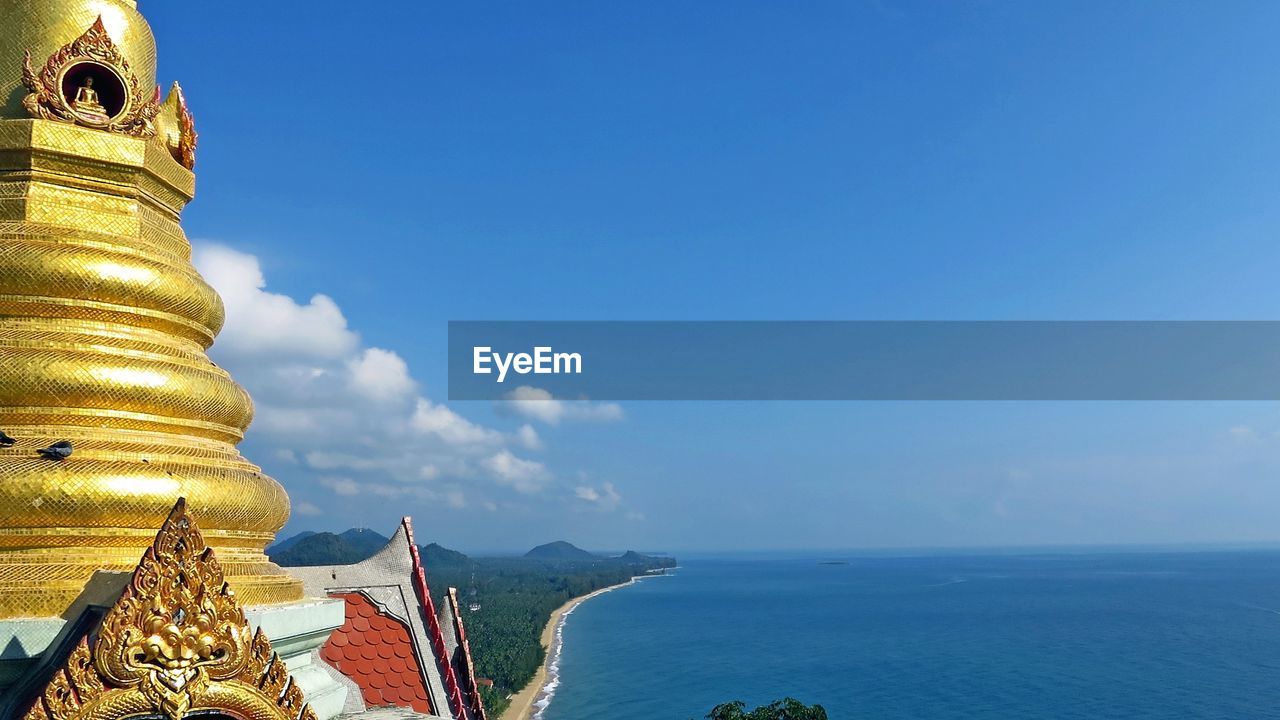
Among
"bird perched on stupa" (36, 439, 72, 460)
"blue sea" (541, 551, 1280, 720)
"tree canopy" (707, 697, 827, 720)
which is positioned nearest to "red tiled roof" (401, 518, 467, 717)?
"bird perched on stupa" (36, 439, 72, 460)

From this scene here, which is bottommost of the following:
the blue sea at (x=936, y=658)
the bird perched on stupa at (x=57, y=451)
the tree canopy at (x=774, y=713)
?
the blue sea at (x=936, y=658)

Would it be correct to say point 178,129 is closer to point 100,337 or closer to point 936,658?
point 100,337

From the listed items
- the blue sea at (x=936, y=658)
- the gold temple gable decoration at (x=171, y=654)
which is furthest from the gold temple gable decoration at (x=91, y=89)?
the blue sea at (x=936, y=658)

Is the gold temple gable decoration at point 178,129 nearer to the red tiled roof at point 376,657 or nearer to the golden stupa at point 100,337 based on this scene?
the golden stupa at point 100,337

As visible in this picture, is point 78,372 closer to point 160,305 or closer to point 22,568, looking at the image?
point 160,305

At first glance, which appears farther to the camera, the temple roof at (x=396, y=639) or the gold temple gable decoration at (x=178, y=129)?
the temple roof at (x=396, y=639)

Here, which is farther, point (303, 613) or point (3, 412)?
point (303, 613)

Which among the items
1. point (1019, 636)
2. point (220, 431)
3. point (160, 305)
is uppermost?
point (160, 305)

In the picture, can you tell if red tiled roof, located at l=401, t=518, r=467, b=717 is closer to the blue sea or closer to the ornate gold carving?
the ornate gold carving

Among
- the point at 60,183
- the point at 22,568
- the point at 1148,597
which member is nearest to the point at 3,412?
the point at 22,568
